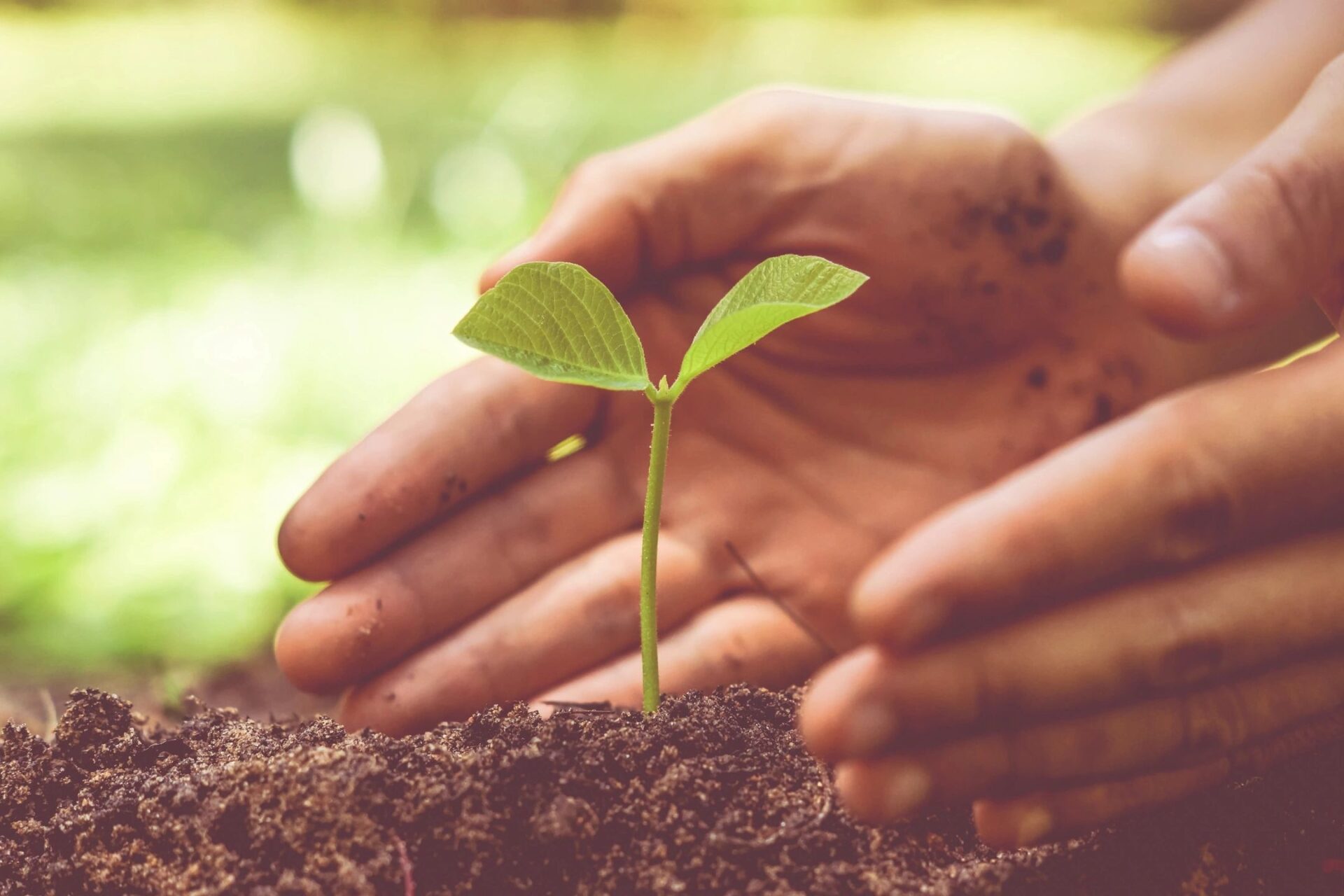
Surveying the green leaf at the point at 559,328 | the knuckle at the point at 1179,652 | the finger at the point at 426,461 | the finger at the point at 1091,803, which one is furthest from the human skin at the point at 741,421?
the knuckle at the point at 1179,652

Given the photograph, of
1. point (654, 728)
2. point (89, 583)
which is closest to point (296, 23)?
point (89, 583)

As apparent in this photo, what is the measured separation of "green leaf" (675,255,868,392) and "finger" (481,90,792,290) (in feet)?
1.71

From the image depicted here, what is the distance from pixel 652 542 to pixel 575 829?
286 millimetres

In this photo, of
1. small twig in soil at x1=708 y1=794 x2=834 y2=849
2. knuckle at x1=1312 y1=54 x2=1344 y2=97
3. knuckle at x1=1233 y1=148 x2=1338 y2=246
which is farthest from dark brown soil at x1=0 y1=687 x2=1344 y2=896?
knuckle at x1=1312 y1=54 x2=1344 y2=97

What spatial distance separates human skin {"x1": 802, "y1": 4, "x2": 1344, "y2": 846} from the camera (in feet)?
2.64

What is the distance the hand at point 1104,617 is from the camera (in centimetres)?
80

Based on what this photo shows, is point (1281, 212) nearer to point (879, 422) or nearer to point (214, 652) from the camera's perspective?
point (879, 422)

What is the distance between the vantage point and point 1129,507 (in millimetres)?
827

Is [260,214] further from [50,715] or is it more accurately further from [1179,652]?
[1179,652]

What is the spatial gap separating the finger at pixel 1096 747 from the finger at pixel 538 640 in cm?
68

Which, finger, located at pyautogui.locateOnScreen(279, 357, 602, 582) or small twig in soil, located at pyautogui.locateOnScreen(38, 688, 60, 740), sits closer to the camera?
finger, located at pyautogui.locateOnScreen(279, 357, 602, 582)

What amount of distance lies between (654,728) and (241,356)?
259cm

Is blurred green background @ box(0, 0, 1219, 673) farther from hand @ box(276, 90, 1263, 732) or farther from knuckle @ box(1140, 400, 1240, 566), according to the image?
knuckle @ box(1140, 400, 1240, 566)

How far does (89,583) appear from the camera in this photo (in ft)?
7.98
